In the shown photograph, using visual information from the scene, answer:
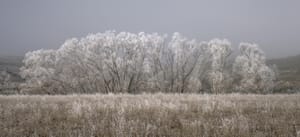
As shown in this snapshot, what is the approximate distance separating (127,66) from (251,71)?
2109 centimetres

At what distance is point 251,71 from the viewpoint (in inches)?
1495

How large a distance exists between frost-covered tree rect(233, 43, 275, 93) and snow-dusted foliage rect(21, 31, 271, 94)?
0.97 metres

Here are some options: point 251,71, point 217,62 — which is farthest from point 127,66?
point 251,71

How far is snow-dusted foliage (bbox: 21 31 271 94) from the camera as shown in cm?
3394

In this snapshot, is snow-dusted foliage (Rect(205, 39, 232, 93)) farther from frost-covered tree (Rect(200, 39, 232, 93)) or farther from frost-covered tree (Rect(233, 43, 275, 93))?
frost-covered tree (Rect(233, 43, 275, 93))

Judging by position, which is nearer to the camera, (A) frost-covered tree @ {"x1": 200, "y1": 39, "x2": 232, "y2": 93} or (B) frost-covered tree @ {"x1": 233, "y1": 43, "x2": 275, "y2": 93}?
(A) frost-covered tree @ {"x1": 200, "y1": 39, "x2": 232, "y2": 93}

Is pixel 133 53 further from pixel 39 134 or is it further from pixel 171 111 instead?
pixel 39 134

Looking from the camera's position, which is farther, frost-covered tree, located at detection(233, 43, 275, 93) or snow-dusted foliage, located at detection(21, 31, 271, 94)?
frost-covered tree, located at detection(233, 43, 275, 93)

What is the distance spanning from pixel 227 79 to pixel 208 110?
3415 cm

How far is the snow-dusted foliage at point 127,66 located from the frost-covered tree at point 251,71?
97 centimetres

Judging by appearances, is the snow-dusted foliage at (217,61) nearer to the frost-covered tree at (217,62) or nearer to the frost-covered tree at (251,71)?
the frost-covered tree at (217,62)

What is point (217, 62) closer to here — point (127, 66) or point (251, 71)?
point (251, 71)

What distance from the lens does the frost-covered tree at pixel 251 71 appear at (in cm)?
3834

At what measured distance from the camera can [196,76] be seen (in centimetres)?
3762
